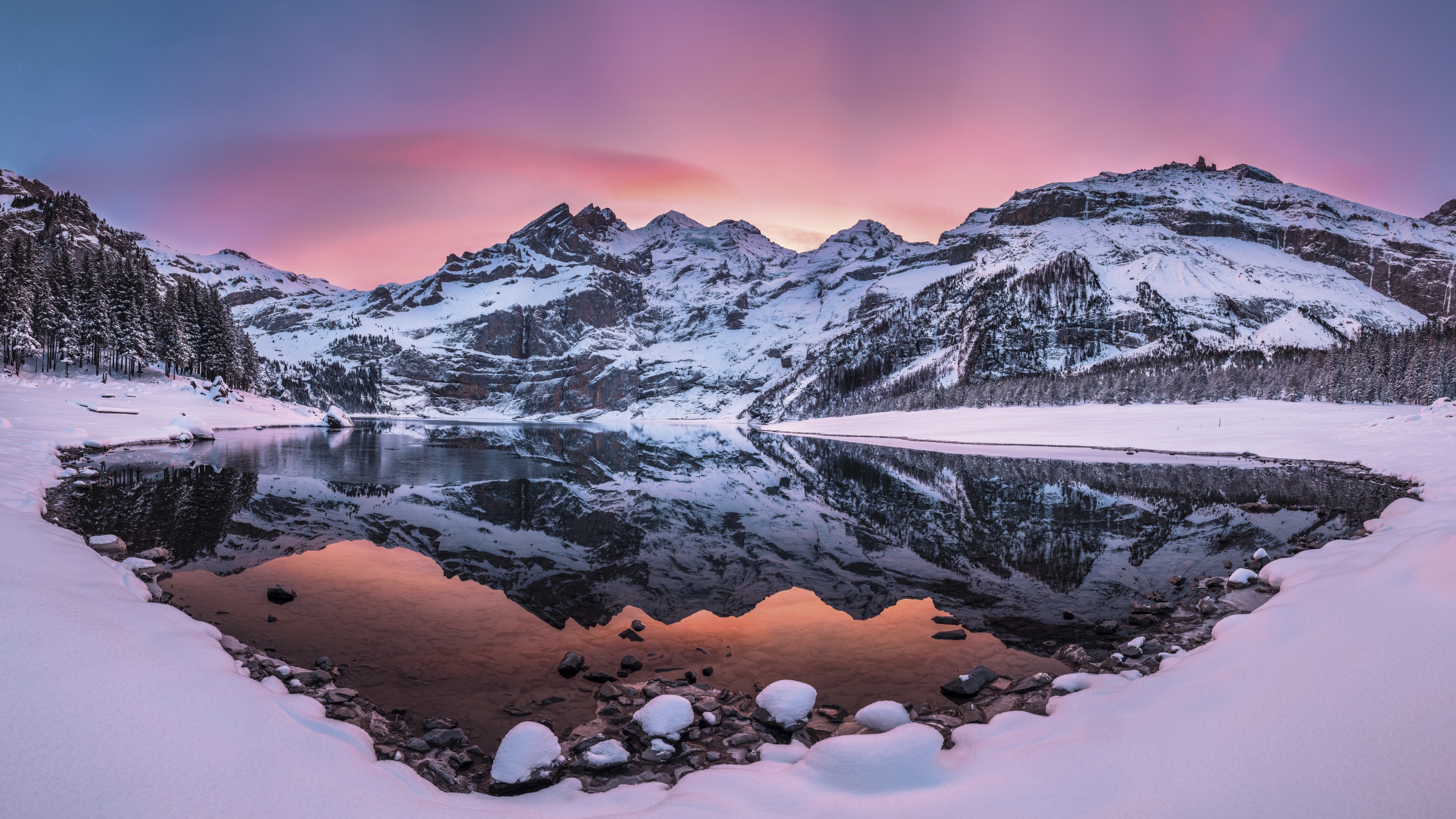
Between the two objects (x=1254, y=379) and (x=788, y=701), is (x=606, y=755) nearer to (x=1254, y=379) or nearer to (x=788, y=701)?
(x=788, y=701)

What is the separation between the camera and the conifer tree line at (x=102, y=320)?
187 ft

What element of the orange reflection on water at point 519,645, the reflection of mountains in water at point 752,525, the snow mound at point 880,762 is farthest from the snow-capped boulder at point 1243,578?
the snow mound at point 880,762

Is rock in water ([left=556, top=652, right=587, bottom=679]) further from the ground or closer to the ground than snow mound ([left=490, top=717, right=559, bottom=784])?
closer to the ground

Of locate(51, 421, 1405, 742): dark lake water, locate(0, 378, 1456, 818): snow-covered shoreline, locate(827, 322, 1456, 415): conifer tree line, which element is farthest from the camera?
locate(827, 322, 1456, 415): conifer tree line

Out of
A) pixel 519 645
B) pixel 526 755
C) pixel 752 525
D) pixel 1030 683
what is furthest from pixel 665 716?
pixel 752 525

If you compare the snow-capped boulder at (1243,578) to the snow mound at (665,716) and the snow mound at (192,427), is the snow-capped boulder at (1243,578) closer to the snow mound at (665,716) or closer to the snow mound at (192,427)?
the snow mound at (665,716)

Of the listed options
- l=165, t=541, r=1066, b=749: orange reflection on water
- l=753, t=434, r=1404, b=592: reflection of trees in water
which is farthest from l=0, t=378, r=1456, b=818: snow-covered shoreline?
l=753, t=434, r=1404, b=592: reflection of trees in water

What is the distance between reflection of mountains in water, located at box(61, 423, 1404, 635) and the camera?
41.1 feet

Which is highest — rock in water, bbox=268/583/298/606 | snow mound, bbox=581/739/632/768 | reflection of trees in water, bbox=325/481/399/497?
snow mound, bbox=581/739/632/768

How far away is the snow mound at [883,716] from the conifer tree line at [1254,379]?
4344 inches

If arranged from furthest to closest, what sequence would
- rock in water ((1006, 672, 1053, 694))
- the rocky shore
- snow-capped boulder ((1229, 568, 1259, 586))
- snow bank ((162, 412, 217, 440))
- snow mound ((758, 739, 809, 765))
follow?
snow bank ((162, 412, 217, 440))
snow-capped boulder ((1229, 568, 1259, 586))
rock in water ((1006, 672, 1053, 694))
snow mound ((758, 739, 809, 765))
the rocky shore

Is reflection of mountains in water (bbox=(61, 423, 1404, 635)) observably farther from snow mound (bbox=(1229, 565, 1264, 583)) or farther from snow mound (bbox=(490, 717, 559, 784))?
snow mound (bbox=(490, 717, 559, 784))

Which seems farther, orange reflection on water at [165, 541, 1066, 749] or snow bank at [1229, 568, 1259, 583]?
snow bank at [1229, 568, 1259, 583]

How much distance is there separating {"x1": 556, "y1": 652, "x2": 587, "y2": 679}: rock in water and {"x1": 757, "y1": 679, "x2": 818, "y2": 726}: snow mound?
2.88 meters
